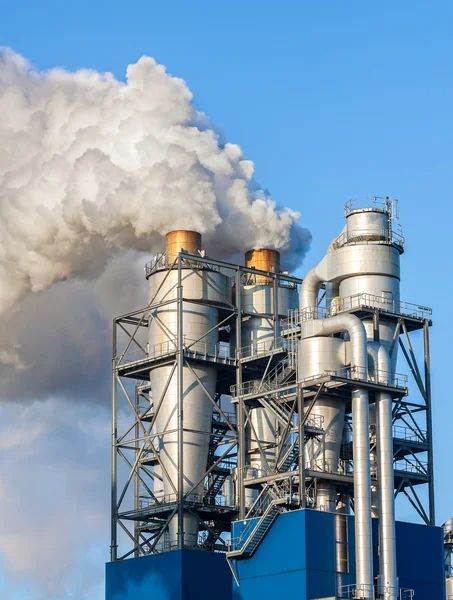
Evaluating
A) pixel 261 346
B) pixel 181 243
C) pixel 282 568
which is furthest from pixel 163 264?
pixel 282 568

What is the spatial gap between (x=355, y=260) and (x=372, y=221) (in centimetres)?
235

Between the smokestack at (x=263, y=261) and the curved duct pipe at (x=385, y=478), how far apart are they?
1294 cm

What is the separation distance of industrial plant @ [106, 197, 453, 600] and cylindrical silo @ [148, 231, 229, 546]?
8cm

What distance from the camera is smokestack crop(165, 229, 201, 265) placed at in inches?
3398

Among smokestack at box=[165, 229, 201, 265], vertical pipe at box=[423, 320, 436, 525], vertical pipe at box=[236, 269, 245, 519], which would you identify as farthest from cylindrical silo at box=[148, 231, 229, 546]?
vertical pipe at box=[423, 320, 436, 525]

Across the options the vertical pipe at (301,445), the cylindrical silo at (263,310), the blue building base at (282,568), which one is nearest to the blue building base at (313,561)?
the blue building base at (282,568)

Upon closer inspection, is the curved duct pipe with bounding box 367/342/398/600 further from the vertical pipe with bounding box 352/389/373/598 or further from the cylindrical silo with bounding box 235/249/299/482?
the cylindrical silo with bounding box 235/249/299/482

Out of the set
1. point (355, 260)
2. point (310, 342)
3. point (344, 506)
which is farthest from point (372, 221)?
point (344, 506)

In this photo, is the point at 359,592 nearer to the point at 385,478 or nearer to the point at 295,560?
the point at 295,560

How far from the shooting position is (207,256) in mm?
87812

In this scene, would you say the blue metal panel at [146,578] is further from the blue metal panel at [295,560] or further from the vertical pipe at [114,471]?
the blue metal panel at [295,560]

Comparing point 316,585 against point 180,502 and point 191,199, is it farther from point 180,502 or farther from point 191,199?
point 191,199

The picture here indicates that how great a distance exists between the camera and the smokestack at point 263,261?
89.2 meters

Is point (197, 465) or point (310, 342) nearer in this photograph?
point (310, 342)
